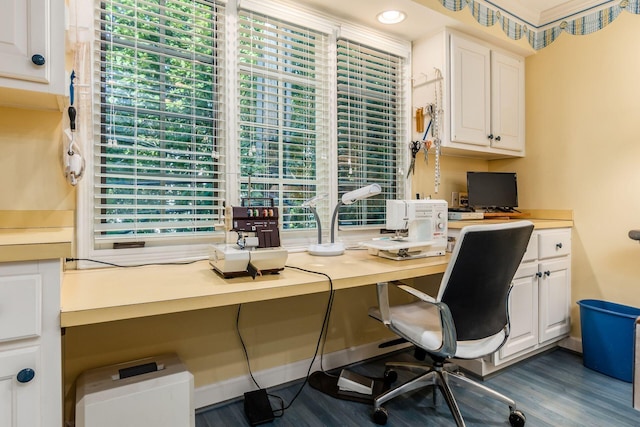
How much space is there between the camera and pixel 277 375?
2.06 m

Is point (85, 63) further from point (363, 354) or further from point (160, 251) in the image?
point (363, 354)

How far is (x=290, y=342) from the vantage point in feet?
6.95

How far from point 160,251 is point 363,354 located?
4.97 ft

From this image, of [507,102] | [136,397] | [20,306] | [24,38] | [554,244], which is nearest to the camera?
[20,306]

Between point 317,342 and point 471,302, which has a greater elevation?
point 471,302

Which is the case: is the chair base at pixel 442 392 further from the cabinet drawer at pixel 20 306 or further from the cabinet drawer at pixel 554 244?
the cabinet drawer at pixel 20 306

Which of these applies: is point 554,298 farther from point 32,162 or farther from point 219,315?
point 32,162

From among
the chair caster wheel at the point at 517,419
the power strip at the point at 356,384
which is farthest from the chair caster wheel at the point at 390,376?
the chair caster wheel at the point at 517,419

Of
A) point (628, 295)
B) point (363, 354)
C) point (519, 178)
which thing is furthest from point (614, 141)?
point (363, 354)

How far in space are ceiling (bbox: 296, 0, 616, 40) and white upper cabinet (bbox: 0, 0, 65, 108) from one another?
4.75 feet

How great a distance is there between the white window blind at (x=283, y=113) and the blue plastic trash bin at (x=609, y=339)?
1.97 m

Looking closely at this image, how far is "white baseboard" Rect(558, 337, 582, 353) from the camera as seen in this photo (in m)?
2.57

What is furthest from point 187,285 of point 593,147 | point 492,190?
point 593,147

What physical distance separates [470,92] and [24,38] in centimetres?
251
